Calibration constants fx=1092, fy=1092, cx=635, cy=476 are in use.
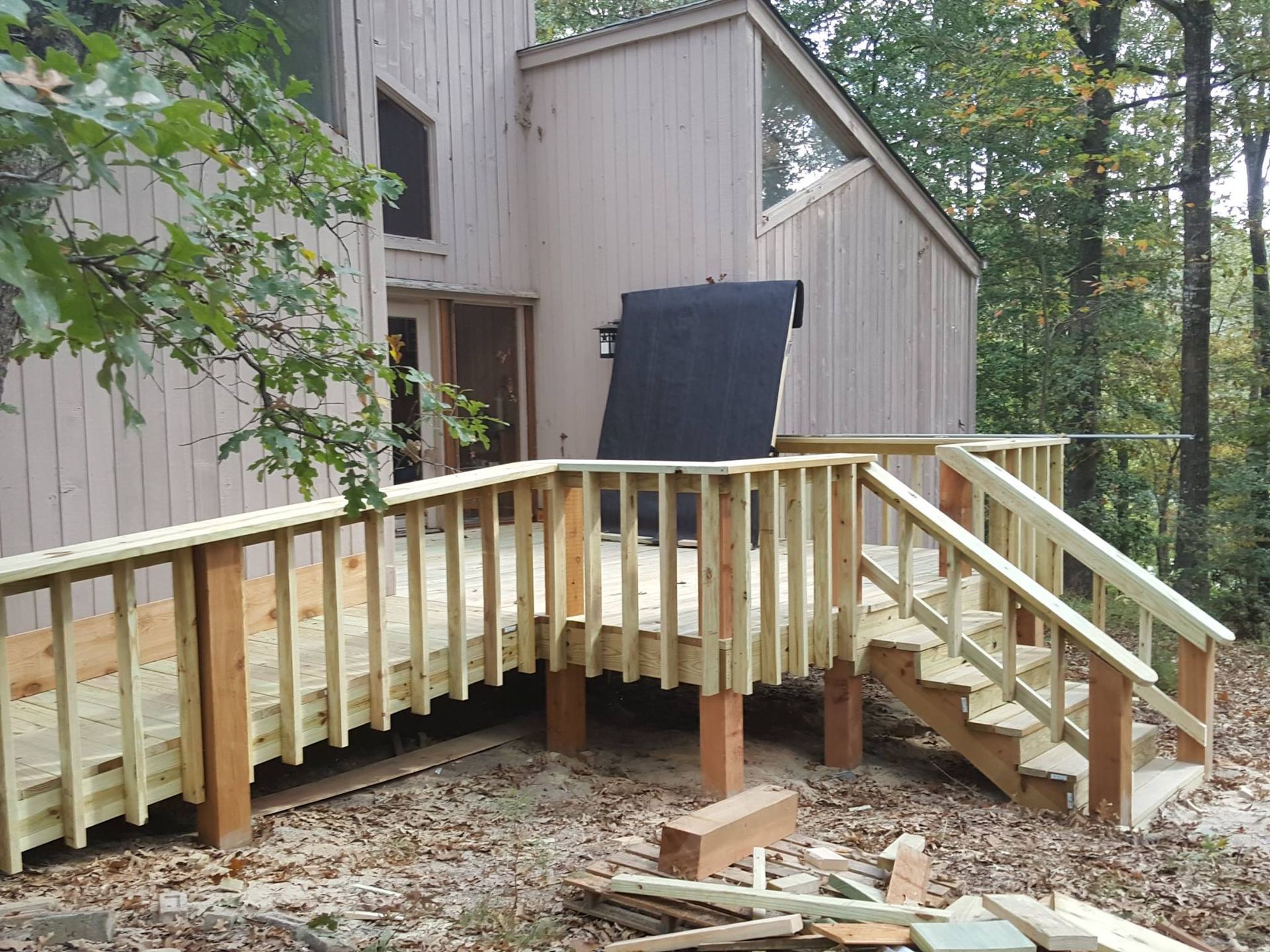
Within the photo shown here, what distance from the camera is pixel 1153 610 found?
17.9 ft

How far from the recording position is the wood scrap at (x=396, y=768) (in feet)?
15.0

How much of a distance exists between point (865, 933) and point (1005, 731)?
2.54 metres

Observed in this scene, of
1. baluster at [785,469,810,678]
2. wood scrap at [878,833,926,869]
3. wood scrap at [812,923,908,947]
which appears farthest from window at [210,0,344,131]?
wood scrap at [812,923,908,947]

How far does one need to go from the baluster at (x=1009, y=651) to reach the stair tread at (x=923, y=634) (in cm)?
35

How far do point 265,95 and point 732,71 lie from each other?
5.20 m

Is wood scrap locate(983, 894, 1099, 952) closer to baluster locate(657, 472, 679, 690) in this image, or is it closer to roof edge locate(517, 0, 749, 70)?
baluster locate(657, 472, 679, 690)

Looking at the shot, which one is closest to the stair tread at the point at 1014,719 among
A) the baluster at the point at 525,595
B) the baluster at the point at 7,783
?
the baluster at the point at 525,595

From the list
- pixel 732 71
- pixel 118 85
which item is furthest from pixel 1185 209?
pixel 118 85

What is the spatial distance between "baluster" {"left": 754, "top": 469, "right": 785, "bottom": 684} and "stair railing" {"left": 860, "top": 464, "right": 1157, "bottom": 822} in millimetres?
753

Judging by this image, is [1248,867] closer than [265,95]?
No

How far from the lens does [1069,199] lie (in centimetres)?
1442

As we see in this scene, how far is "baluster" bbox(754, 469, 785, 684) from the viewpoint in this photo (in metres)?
4.92

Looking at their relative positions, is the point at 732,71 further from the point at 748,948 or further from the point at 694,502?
the point at 748,948

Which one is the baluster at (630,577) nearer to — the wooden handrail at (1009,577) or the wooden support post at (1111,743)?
the wooden handrail at (1009,577)
